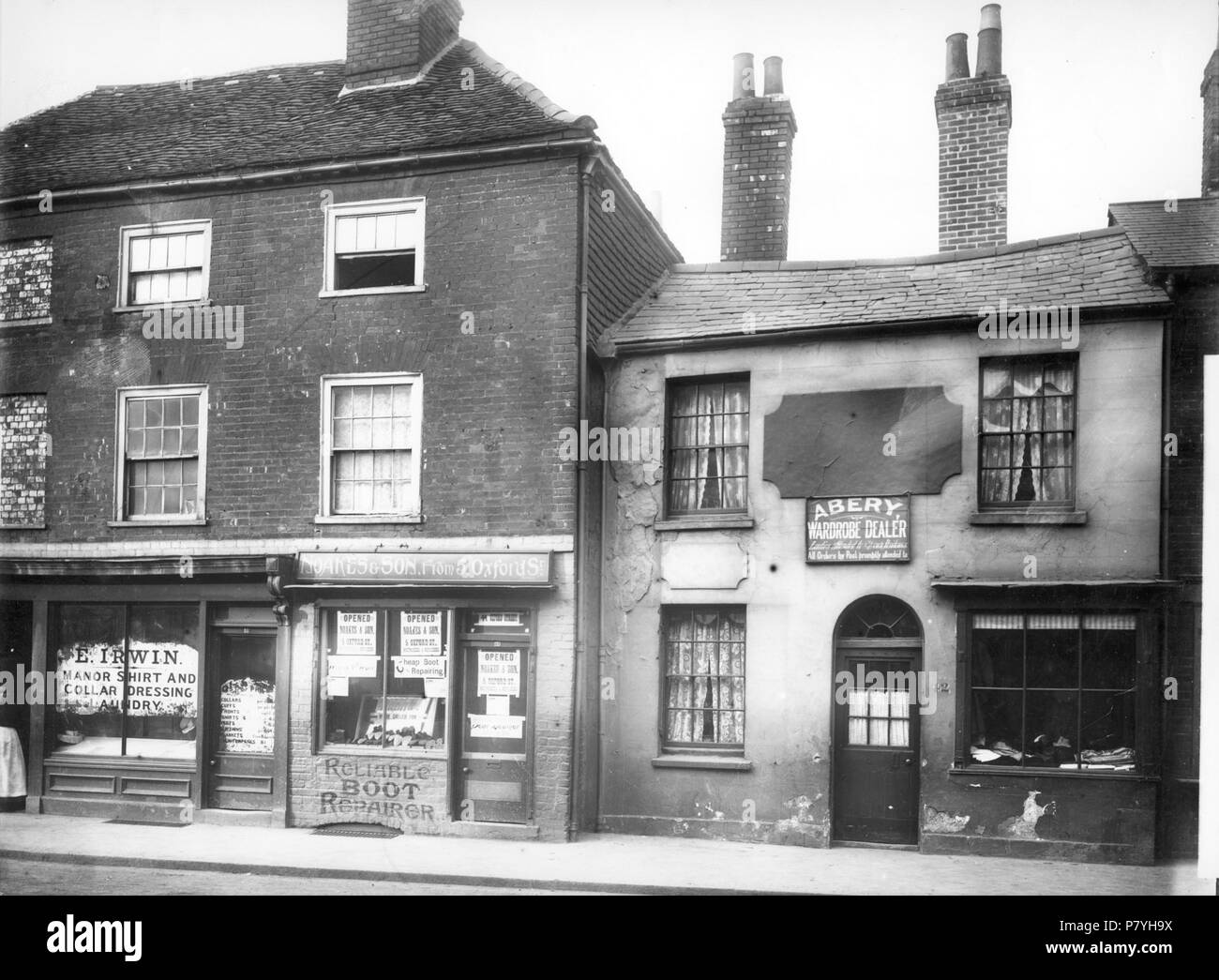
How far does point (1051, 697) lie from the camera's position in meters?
12.0

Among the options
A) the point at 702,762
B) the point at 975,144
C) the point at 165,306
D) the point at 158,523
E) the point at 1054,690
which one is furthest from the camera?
the point at 975,144

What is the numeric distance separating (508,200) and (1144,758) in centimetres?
929

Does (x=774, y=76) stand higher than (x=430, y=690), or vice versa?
(x=774, y=76)

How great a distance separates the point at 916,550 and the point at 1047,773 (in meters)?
2.66

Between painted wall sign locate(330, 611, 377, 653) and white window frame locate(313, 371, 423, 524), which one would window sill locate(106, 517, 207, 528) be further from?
painted wall sign locate(330, 611, 377, 653)

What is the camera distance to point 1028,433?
12.3 metres

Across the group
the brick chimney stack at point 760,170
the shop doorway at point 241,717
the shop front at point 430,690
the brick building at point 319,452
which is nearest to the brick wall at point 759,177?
the brick chimney stack at point 760,170

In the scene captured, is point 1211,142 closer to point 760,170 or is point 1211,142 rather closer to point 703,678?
point 760,170

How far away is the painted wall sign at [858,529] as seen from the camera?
496 inches

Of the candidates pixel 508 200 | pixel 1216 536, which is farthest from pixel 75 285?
pixel 1216 536

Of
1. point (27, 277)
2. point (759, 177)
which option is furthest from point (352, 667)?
point (759, 177)

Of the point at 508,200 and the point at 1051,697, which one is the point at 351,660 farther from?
the point at 1051,697

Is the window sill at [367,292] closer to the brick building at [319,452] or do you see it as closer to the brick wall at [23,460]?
the brick building at [319,452]

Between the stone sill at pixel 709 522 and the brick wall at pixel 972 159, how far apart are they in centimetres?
465
